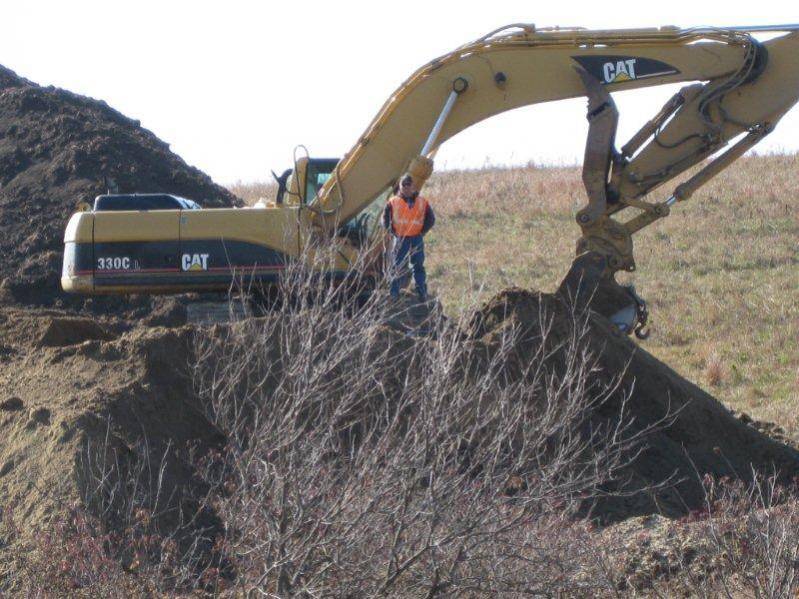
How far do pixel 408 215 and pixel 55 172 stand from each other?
10.7 meters

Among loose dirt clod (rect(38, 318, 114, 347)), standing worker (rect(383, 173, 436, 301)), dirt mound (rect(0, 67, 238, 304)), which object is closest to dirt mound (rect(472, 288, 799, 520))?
standing worker (rect(383, 173, 436, 301))

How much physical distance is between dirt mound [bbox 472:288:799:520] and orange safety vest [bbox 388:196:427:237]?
130 centimetres

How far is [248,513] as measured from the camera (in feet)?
20.9

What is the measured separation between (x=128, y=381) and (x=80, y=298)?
27.7 feet

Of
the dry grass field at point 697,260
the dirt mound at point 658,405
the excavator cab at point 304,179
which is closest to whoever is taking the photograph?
the dirt mound at point 658,405

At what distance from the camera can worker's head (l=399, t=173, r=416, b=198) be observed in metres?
11.8

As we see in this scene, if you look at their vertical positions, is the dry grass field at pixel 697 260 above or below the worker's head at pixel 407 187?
below

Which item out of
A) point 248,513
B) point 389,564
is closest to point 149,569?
point 248,513

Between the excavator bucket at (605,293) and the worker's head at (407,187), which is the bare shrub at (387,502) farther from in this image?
the worker's head at (407,187)

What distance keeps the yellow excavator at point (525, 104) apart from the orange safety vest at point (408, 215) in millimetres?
294

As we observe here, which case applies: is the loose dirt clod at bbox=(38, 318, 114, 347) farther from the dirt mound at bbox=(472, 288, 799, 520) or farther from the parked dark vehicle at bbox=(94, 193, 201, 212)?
the dirt mound at bbox=(472, 288, 799, 520)

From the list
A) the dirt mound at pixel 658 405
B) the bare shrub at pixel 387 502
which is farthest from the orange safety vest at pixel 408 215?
the bare shrub at pixel 387 502

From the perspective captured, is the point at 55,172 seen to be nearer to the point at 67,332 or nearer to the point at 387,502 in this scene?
the point at 67,332

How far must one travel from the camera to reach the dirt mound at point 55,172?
1848 centimetres
